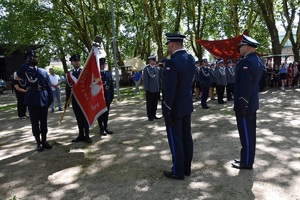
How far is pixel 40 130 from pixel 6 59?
83.0ft

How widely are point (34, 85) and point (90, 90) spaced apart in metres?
1.08

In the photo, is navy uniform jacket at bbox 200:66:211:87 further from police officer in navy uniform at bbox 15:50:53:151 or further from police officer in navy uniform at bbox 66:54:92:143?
police officer in navy uniform at bbox 15:50:53:151

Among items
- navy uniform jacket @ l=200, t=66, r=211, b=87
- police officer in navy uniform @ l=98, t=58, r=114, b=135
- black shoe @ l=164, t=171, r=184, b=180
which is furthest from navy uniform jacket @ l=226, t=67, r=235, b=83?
black shoe @ l=164, t=171, r=184, b=180

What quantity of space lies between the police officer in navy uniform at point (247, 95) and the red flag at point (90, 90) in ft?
9.57

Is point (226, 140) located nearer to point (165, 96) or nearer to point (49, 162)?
point (165, 96)

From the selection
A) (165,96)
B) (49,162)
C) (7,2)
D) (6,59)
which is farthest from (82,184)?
(6,59)

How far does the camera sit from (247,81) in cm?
435

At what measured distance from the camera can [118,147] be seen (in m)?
6.20

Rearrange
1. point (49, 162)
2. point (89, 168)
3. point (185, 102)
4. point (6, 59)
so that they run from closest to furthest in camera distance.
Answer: point (185, 102)
point (89, 168)
point (49, 162)
point (6, 59)

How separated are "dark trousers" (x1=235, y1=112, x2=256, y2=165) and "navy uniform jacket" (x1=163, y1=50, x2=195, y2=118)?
34.7 inches

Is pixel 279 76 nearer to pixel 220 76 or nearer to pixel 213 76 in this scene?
pixel 220 76

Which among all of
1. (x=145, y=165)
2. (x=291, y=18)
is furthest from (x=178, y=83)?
(x=291, y=18)

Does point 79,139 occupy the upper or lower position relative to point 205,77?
lower

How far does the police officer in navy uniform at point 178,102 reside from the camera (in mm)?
4062
